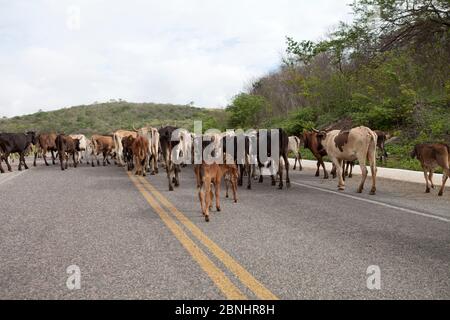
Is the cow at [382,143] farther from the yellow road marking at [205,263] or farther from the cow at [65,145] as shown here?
the cow at [65,145]

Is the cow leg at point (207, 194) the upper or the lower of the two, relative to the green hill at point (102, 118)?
lower

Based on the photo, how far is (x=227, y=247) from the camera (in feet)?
20.1

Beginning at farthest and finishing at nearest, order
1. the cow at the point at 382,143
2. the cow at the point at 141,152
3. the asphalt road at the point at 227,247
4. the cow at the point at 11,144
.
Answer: the cow at the point at 11,144 < the cow at the point at 382,143 < the cow at the point at 141,152 < the asphalt road at the point at 227,247

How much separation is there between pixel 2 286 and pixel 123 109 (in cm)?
10856

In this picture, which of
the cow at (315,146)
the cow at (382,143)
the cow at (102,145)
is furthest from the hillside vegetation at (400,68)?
the cow at (102,145)

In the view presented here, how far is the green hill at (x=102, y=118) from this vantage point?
90875mm

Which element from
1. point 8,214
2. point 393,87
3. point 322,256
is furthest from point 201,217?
point 393,87

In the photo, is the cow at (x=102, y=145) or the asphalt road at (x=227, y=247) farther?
the cow at (x=102, y=145)

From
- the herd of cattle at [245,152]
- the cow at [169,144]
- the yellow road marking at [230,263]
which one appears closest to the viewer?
the yellow road marking at [230,263]

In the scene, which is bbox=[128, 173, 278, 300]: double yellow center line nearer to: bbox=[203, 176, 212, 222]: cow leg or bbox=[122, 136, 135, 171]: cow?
bbox=[203, 176, 212, 222]: cow leg

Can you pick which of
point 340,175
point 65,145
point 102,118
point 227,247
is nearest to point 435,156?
point 340,175

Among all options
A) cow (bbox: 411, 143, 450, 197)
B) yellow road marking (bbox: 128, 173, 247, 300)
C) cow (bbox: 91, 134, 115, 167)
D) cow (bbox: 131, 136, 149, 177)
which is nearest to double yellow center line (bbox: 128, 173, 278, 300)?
yellow road marking (bbox: 128, 173, 247, 300)

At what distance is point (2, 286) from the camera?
181 inches

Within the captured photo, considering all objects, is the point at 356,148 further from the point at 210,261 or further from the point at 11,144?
the point at 11,144
